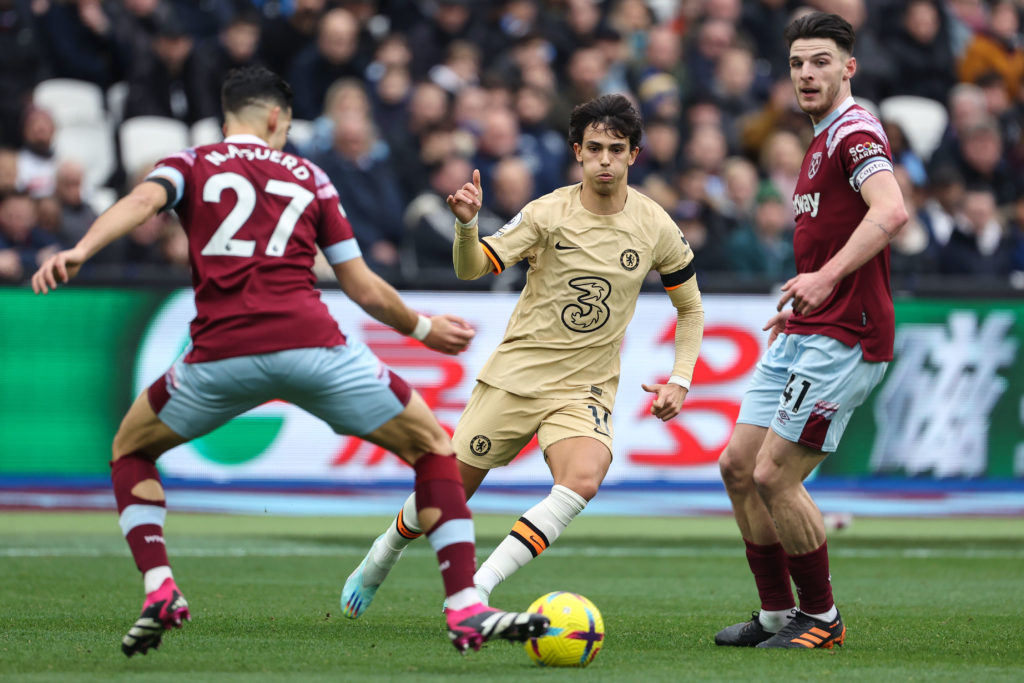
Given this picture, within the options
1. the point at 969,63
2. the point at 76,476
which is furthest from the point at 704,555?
the point at 969,63

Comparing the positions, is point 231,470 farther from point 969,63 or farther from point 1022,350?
point 969,63

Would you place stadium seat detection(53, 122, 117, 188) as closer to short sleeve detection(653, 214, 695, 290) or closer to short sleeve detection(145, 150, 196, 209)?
short sleeve detection(653, 214, 695, 290)

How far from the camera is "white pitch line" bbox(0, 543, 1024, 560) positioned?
9812 millimetres

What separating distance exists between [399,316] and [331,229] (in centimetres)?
44

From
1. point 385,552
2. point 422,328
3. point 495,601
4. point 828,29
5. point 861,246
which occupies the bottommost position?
point 495,601

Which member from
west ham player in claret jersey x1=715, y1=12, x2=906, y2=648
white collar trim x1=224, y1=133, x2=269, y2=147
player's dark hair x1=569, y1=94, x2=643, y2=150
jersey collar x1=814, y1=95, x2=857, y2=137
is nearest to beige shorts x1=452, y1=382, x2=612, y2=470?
west ham player in claret jersey x1=715, y1=12, x2=906, y2=648

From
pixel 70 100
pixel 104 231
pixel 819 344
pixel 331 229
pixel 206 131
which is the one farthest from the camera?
pixel 70 100

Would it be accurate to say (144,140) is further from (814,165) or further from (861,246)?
(861,246)

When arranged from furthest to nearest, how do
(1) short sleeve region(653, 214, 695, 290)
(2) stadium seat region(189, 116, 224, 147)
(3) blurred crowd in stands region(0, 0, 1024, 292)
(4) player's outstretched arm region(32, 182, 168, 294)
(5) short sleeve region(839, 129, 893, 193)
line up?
(2) stadium seat region(189, 116, 224, 147)
(3) blurred crowd in stands region(0, 0, 1024, 292)
(1) short sleeve region(653, 214, 695, 290)
(5) short sleeve region(839, 129, 893, 193)
(4) player's outstretched arm region(32, 182, 168, 294)

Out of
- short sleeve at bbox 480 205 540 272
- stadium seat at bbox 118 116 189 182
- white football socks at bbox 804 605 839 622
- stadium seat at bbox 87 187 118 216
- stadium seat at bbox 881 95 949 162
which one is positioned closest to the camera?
white football socks at bbox 804 605 839 622

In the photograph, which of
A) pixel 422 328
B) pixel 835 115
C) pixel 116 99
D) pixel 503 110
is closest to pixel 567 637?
pixel 422 328

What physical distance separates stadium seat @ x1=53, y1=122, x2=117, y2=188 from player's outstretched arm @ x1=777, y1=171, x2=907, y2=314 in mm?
9898

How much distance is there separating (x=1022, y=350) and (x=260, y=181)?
9.01 m

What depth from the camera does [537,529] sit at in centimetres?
646
